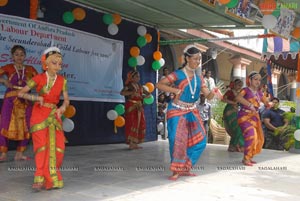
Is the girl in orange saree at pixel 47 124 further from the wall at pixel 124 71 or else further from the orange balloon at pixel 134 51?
the orange balloon at pixel 134 51

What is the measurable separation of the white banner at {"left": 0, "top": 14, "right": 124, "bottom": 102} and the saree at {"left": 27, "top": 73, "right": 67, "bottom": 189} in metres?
2.43

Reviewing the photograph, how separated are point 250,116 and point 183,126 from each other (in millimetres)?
1637

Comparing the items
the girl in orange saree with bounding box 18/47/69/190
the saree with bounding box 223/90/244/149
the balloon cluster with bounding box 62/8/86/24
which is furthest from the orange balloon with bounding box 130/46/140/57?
the girl in orange saree with bounding box 18/47/69/190

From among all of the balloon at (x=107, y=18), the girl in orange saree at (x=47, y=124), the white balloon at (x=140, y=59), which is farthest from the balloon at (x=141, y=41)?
the girl in orange saree at (x=47, y=124)

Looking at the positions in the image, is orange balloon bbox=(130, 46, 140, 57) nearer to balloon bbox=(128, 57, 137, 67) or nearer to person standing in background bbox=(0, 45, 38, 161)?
balloon bbox=(128, 57, 137, 67)

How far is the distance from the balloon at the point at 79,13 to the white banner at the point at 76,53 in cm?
26

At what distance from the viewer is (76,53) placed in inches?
291

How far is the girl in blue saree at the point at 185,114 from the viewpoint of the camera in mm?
4797

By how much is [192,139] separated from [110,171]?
3.74 ft

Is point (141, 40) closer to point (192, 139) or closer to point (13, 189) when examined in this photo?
point (192, 139)

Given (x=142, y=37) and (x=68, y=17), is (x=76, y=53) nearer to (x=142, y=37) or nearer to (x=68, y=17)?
(x=68, y=17)

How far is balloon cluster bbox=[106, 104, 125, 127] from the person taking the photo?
7840mm

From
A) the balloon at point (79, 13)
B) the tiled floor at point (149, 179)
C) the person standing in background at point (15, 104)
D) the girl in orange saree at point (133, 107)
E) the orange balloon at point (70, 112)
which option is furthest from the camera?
the girl in orange saree at point (133, 107)

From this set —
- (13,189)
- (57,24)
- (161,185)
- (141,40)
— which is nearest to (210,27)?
(141,40)
